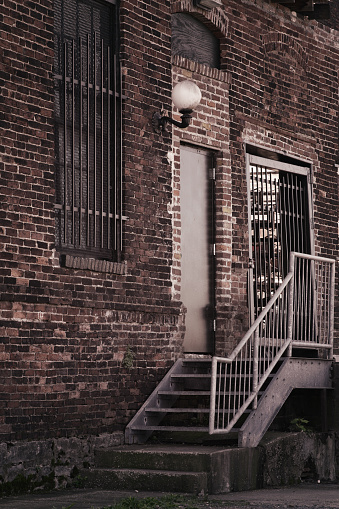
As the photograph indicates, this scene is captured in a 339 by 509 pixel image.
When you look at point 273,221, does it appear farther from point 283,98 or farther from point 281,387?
point 281,387

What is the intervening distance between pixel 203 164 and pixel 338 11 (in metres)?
4.10

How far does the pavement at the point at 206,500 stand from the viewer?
760cm

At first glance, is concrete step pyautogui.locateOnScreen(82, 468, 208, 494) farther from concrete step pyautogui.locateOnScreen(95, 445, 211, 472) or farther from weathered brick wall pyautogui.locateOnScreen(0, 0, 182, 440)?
weathered brick wall pyautogui.locateOnScreen(0, 0, 182, 440)

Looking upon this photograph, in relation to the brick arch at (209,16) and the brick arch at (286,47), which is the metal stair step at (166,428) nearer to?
the brick arch at (209,16)

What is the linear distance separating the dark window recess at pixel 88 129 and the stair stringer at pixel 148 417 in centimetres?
143

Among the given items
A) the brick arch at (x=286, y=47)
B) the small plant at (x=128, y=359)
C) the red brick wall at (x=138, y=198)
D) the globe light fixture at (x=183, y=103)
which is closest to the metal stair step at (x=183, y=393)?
the red brick wall at (x=138, y=198)

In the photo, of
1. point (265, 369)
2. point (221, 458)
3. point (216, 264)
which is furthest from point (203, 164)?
point (221, 458)

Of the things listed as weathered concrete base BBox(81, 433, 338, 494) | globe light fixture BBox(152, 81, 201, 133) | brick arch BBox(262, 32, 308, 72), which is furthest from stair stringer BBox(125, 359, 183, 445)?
brick arch BBox(262, 32, 308, 72)

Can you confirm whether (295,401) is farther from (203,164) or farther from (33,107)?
(33,107)

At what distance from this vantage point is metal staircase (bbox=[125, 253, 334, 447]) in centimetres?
932

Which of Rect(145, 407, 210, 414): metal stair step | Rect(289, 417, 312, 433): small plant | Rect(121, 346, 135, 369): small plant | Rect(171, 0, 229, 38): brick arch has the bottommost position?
Rect(289, 417, 312, 433): small plant

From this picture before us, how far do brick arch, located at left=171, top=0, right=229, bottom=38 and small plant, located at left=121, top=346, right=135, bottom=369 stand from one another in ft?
12.7

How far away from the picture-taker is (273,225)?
40.4ft

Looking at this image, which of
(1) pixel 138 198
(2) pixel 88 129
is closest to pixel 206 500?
(1) pixel 138 198
